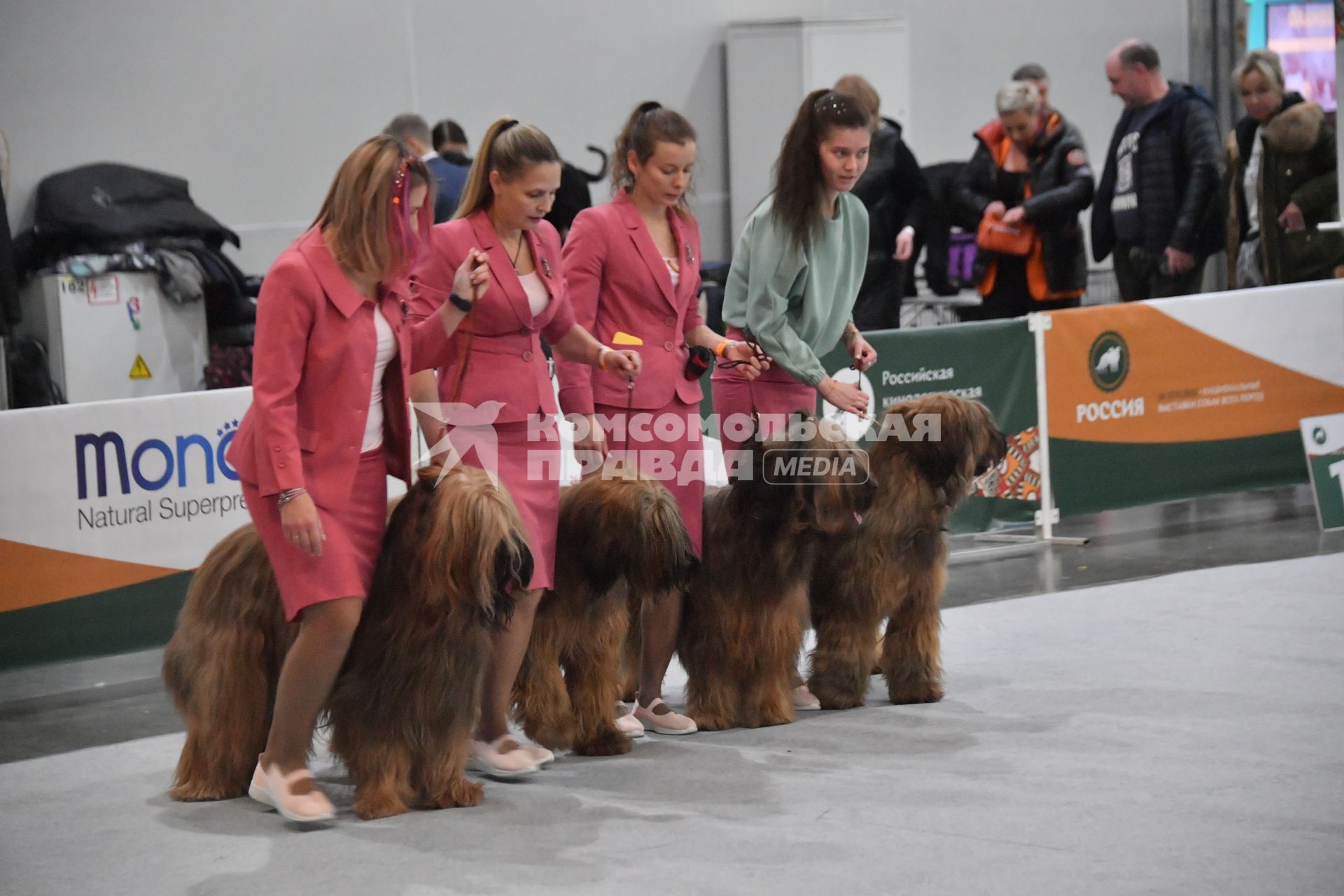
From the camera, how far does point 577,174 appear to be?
7840 millimetres

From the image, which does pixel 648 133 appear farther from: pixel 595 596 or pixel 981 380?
pixel 981 380

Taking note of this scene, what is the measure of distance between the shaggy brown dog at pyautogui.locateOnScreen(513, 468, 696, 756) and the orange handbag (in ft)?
12.9

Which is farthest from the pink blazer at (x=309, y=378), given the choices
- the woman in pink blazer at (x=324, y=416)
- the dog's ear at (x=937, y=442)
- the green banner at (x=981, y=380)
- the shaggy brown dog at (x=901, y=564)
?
the green banner at (x=981, y=380)

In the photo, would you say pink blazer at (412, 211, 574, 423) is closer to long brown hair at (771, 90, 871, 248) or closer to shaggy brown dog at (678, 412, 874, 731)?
shaggy brown dog at (678, 412, 874, 731)

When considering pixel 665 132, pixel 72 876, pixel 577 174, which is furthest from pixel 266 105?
pixel 72 876

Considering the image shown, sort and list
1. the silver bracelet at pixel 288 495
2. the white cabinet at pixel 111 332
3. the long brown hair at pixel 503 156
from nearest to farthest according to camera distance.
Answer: the silver bracelet at pixel 288 495
the long brown hair at pixel 503 156
the white cabinet at pixel 111 332

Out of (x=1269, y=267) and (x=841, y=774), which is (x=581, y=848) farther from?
(x=1269, y=267)

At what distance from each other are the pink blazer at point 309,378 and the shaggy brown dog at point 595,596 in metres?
0.64

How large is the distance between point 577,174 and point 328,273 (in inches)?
191

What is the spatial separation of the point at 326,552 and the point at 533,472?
1.79 feet

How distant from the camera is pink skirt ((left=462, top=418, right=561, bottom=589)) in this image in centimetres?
342

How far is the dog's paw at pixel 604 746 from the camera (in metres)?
3.72

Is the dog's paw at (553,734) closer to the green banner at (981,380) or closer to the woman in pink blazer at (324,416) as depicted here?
the woman in pink blazer at (324,416)

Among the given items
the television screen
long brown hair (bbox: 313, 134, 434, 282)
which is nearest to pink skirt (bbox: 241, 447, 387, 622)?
long brown hair (bbox: 313, 134, 434, 282)
